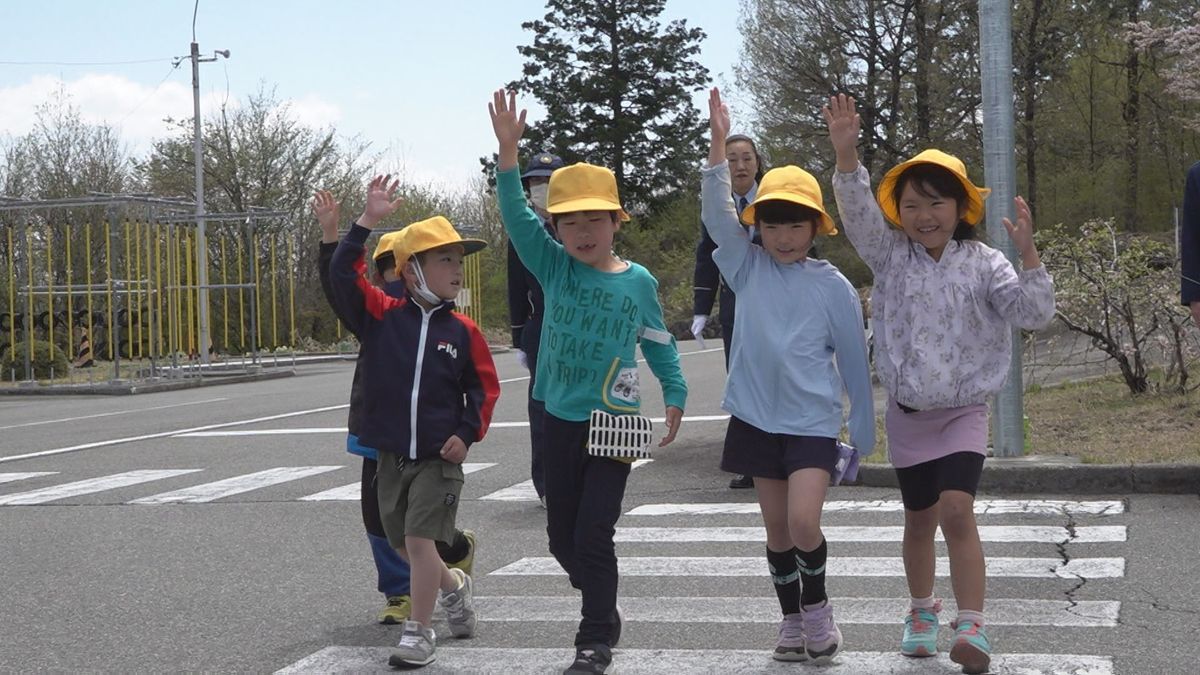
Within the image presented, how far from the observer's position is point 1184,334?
11.8 metres

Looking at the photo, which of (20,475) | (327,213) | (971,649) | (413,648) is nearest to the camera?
(971,649)

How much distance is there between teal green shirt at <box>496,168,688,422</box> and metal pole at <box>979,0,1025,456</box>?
15.2 feet

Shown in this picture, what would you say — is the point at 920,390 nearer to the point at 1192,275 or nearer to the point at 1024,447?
the point at 1192,275

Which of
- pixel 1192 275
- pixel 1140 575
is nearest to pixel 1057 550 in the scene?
pixel 1140 575

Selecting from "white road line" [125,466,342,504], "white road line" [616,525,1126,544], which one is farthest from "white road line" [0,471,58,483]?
"white road line" [616,525,1126,544]

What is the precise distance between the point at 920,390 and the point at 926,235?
20.5 inches

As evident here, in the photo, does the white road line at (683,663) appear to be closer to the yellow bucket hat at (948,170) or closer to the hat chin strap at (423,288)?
the hat chin strap at (423,288)

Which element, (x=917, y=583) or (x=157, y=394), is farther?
(x=157, y=394)

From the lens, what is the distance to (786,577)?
4.96m

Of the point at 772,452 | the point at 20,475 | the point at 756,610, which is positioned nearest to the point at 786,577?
the point at 772,452

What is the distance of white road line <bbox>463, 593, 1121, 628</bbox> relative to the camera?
217 inches

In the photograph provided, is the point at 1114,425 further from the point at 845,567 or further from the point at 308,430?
the point at 308,430

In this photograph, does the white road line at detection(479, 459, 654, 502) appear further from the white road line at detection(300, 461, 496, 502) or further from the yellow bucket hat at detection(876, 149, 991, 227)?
the yellow bucket hat at detection(876, 149, 991, 227)

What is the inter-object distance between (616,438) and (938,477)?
3.41ft
